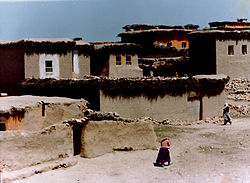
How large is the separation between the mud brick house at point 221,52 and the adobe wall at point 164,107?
618 cm

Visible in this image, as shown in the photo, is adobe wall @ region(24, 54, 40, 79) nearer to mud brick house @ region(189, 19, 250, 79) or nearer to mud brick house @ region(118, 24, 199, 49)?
mud brick house @ region(189, 19, 250, 79)

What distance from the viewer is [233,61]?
26.4m

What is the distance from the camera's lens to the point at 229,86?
26.0 metres

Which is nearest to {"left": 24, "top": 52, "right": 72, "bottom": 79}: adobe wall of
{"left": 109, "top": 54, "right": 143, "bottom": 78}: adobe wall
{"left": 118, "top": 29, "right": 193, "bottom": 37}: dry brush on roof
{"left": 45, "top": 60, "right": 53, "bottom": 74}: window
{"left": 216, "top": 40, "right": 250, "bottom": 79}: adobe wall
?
{"left": 45, "top": 60, "right": 53, "bottom": 74}: window

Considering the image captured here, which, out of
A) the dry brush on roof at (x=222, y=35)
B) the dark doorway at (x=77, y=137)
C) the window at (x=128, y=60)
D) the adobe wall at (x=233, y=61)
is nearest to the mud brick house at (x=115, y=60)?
the window at (x=128, y=60)

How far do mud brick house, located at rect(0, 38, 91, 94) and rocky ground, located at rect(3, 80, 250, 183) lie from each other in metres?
7.90

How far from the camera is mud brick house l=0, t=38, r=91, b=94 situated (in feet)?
69.0

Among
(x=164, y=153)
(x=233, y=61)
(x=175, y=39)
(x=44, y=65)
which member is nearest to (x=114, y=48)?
(x=44, y=65)

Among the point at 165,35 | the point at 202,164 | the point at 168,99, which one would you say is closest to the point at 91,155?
the point at 202,164

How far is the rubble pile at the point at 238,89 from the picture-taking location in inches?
984

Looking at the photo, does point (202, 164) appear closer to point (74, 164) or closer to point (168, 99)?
point (74, 164)

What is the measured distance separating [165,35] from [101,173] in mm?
22871

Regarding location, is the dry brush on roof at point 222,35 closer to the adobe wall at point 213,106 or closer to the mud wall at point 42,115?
the adobe wall at point 213,106

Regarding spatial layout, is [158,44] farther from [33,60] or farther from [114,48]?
[33,60]
